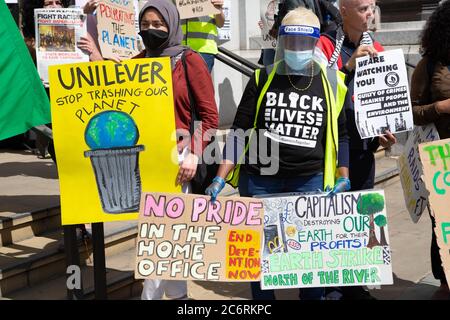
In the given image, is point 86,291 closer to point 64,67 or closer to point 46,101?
point 46,101

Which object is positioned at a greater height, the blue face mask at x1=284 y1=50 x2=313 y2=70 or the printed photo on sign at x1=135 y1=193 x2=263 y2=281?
the blue face mask at x1=284 y1=50 x2=313 y2=70

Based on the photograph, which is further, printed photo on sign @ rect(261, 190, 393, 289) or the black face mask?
the black face mask

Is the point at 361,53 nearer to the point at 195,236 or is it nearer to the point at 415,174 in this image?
the point at 415,174

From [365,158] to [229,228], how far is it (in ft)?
3.96

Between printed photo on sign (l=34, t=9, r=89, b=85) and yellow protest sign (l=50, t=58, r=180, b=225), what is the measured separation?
1.96 m

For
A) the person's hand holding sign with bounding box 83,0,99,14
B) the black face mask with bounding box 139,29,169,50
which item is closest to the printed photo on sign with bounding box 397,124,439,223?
the black face mask with bounding box 139,29,169,50

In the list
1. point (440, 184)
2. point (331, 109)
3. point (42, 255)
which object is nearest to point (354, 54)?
point (331, 109)

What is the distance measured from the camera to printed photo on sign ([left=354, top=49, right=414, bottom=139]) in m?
4.40

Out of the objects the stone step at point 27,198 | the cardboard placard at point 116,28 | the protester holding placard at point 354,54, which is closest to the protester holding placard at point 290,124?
the protester holding placard at point 354,54

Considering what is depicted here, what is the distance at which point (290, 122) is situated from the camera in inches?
163

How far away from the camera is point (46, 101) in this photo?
491 centimetres

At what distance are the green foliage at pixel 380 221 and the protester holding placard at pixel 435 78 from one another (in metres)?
0.79

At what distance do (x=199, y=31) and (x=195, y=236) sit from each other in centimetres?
407

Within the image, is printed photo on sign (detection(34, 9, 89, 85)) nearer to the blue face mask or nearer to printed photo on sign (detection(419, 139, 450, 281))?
the blue face mask
